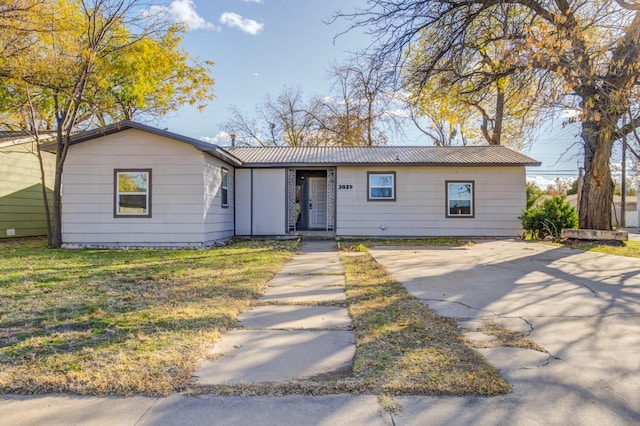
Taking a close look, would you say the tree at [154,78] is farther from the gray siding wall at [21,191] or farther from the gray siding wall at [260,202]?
the gray siding wall at [260,202]

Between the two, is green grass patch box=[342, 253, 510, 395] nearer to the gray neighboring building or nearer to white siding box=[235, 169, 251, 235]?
the gray neighboring building

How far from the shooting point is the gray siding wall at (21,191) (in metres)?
12.8

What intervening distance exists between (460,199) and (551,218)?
284 centimetres

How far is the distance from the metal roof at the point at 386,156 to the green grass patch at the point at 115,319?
21.3 ft

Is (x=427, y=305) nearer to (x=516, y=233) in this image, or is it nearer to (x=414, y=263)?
(x=414, y=263)

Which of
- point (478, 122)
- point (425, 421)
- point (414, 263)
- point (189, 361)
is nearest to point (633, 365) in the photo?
point (425, 421)

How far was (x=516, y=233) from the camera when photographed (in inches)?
538

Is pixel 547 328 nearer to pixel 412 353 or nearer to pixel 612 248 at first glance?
Answer: pixel 412 353

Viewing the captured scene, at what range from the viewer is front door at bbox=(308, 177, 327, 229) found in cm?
1602

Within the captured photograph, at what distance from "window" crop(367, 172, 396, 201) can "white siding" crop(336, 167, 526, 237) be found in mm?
144

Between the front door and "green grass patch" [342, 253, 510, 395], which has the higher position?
the front door

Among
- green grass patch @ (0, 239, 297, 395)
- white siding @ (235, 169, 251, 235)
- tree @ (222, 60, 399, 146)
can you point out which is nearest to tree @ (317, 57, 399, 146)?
tree @ (222, 60, 399, 146)

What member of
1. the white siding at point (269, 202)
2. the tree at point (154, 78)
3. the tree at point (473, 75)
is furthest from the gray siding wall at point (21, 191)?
the tree at point (473, 75)

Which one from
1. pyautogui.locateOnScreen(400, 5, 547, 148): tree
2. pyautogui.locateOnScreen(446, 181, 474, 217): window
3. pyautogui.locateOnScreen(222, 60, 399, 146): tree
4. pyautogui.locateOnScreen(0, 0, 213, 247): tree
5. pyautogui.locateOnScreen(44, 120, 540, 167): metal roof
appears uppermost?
pyautogui.locateOnScreen(222, 60, 399, 146): tree
